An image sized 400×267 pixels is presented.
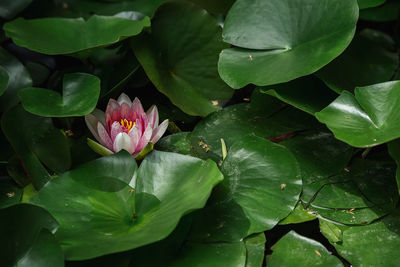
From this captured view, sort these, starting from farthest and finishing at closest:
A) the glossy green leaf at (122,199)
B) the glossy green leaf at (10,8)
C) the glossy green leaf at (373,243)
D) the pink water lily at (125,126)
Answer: the glossy green leaf at (10,8)
the pink water lily at (125,126)
the glossy green leaf at (373,243)
the glossy green leaf at (122,199)

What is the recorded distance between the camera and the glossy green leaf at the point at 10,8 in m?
1.33

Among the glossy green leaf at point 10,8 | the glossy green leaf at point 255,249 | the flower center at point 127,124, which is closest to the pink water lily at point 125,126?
the flower center at point 127,124

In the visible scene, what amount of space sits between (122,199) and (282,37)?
24.2 inches

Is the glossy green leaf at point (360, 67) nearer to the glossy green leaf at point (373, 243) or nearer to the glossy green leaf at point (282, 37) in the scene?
the glossy green leaf at point (282, 37)

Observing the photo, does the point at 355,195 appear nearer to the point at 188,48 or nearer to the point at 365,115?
the point at 365,115

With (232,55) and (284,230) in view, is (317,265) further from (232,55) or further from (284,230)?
(232,55)

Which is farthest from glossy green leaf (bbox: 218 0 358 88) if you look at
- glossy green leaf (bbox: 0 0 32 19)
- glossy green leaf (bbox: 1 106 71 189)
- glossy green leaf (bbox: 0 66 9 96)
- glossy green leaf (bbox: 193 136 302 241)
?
glossy green leaf (bbox: 0 0 32 19)

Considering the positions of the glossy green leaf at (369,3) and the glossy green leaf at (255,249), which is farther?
the glossy green leaf at (369,3)

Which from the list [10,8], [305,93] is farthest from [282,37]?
[10,8]

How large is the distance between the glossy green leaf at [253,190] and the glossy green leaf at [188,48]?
272mm

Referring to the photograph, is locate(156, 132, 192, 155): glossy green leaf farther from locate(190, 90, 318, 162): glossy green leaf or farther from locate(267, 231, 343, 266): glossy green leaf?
locate(267, 231, 343, 266): glossy green leaf

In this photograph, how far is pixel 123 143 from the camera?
91 centimetres

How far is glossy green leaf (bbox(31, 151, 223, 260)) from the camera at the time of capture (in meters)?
0.71

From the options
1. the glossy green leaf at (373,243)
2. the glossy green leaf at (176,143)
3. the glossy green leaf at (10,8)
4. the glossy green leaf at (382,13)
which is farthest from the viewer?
the glossy green leaf at (382,13)
